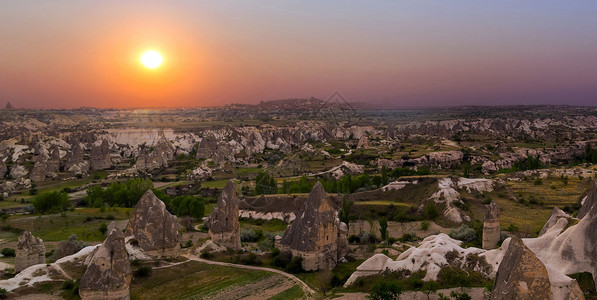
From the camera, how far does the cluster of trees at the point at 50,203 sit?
2149 inches

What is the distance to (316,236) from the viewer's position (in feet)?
99.7

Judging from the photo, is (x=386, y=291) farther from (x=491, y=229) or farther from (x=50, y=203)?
(x=50, y=203)

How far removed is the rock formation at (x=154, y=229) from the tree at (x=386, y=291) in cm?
1495

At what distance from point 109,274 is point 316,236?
1449cm

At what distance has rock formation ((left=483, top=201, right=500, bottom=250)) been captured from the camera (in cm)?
3080

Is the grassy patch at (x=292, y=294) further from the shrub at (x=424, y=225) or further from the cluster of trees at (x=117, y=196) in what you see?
the cluster of trees at (x=117, y=196)

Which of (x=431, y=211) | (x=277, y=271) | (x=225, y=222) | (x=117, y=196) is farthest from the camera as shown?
(x=117, y=196)

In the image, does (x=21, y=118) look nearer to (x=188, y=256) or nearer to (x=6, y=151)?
(x=6, y=151)

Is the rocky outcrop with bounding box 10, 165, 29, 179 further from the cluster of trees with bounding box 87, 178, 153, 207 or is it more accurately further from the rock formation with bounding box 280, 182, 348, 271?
the rock formation with bounding box 280, 182, 348, 271

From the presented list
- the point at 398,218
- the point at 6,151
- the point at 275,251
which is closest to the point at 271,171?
the point at 398,218

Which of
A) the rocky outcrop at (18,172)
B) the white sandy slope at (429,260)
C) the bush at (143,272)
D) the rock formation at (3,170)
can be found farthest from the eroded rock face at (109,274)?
the rock formation at (3,170)

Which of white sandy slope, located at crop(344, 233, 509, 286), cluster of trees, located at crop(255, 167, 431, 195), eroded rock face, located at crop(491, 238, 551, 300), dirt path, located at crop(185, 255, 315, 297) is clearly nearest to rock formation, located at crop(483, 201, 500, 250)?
white sandy slope, located at crop(344, 233, 509, 286)

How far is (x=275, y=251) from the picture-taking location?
32938 millimetres

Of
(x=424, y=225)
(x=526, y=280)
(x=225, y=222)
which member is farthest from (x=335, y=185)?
(x=526, y=280)
